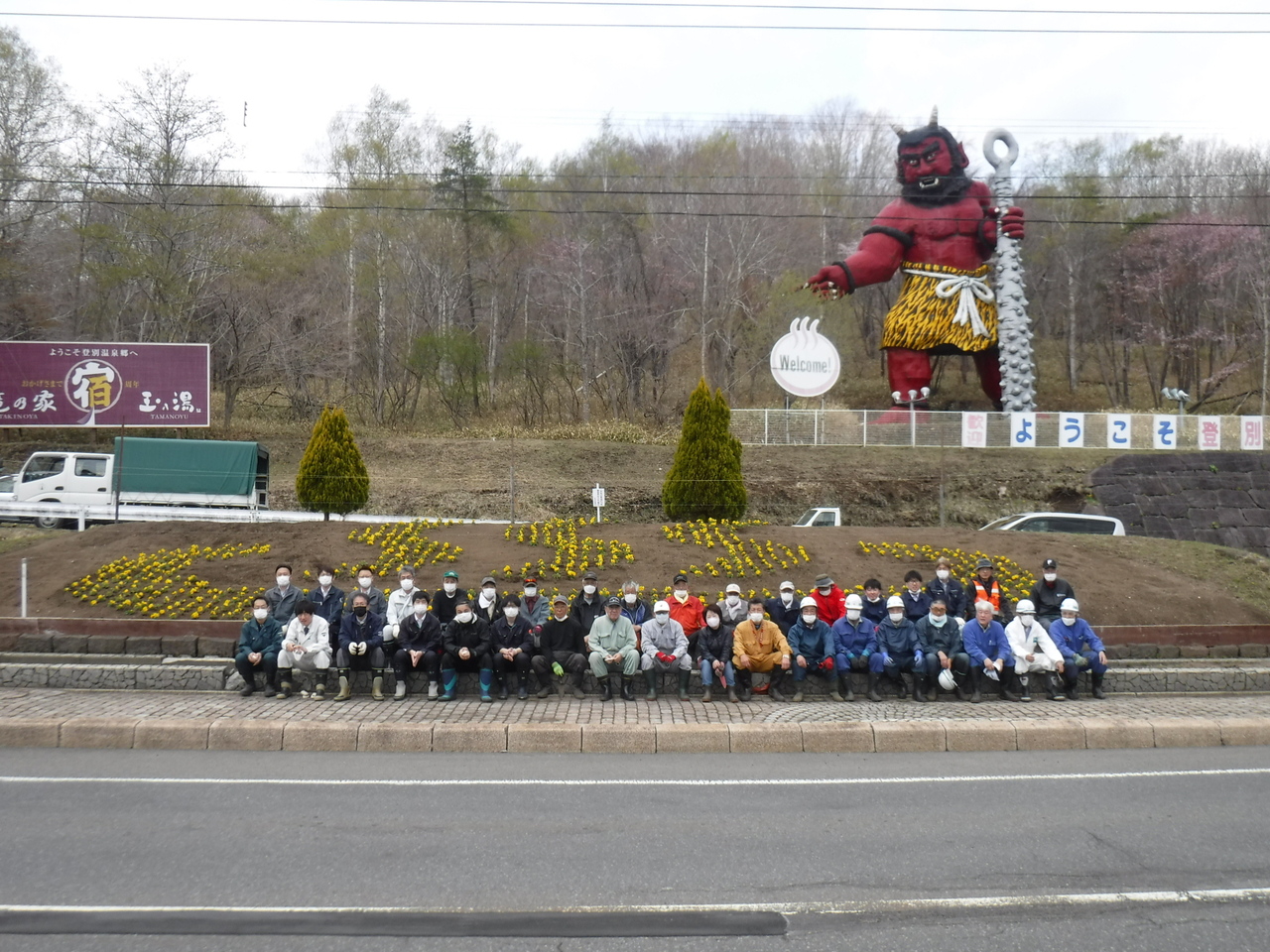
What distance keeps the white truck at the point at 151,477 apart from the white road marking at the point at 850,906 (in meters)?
19.7

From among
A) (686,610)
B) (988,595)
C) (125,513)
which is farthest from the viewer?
(125,513)

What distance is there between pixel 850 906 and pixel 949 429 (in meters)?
25.5

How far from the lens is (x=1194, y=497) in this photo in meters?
25.3

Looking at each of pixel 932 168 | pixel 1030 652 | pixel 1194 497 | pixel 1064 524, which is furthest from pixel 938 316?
pixel 1030 652

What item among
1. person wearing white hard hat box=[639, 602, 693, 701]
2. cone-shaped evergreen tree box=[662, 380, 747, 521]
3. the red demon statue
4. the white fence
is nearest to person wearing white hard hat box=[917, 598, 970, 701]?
person wearing white hard hat box=[639, 602, 693, 701]

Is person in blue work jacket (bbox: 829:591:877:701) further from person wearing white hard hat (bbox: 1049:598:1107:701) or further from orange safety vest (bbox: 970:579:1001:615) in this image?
person wearing white hard hat (bbox: 1049:598:1107:701)

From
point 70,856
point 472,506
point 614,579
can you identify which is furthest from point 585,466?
point 70,856

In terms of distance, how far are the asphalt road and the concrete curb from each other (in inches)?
14.7

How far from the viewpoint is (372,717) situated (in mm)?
9547

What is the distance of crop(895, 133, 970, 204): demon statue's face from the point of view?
28.9m

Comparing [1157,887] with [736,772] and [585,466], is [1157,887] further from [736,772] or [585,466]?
[585,466]

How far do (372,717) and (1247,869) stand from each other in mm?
7492

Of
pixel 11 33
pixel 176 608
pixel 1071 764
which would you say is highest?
pixel 11 33

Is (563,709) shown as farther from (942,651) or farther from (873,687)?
(942,651)
